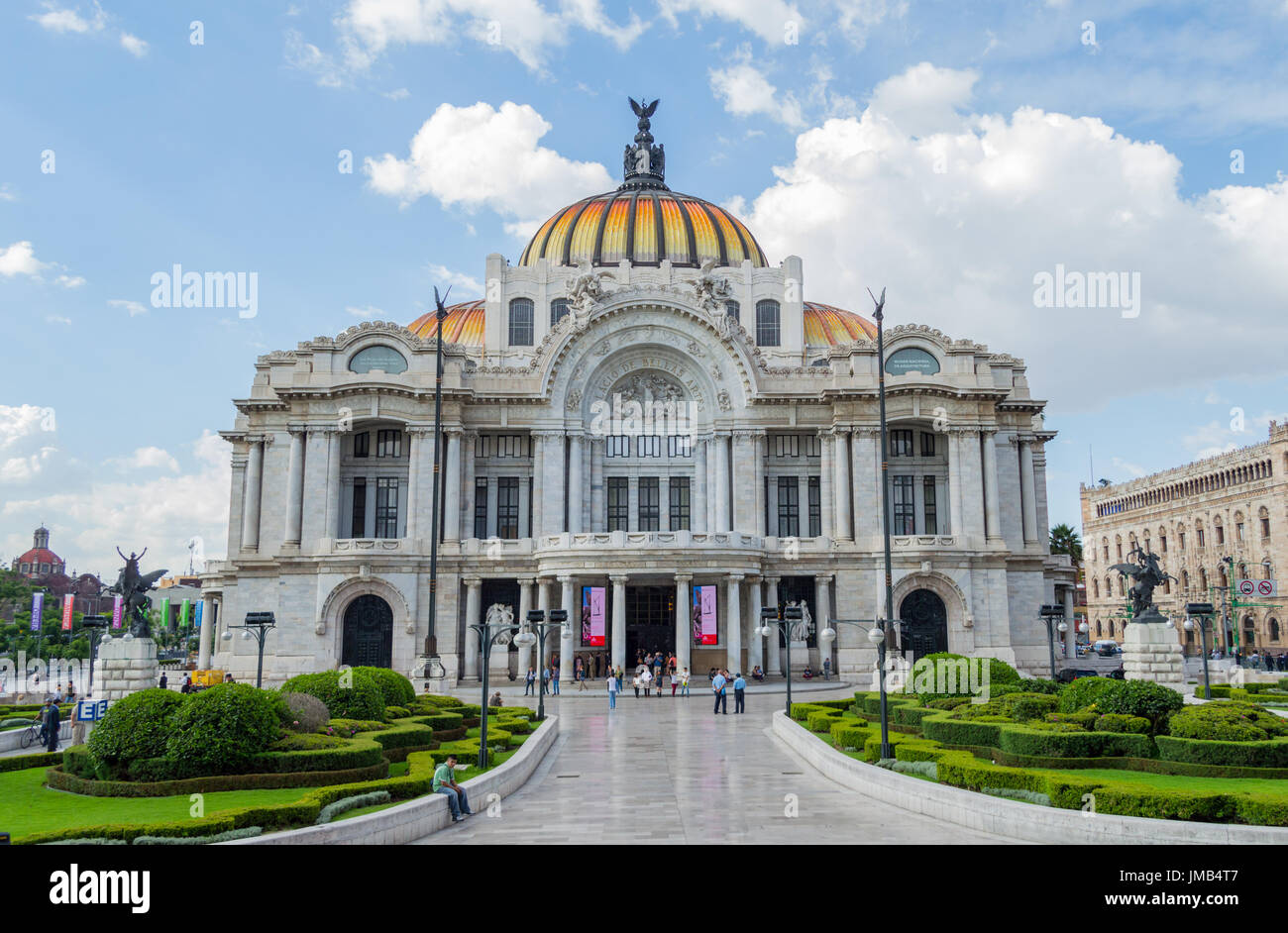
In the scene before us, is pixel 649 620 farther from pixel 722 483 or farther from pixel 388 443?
pixel 388 443

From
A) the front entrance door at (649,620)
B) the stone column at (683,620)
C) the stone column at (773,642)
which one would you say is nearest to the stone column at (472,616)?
the front entrance door at (649,620)

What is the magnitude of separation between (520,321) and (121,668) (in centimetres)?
4453

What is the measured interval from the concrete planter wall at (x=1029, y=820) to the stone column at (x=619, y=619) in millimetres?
30624

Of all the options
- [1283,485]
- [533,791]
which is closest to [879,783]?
[533,791]

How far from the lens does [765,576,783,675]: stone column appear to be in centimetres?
5894

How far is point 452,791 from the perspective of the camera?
19.5 metres

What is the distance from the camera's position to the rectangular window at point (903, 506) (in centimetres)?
6341

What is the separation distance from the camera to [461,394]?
198 ft

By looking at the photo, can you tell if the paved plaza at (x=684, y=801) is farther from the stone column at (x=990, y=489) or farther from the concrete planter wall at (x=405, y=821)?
the stone column at (x=990, y=489)

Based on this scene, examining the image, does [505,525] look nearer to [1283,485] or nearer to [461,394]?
[461,394]

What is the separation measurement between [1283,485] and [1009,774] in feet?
261

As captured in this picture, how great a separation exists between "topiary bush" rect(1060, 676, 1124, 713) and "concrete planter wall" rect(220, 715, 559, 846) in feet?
44.9

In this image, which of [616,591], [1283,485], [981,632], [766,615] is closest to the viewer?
[766,615]

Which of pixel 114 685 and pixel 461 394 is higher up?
pixel 461 394
